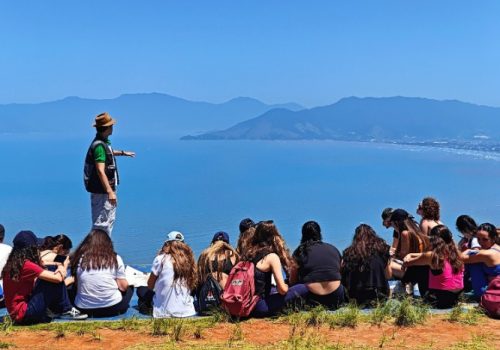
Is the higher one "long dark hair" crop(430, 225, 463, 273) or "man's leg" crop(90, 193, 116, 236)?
"man's leg" crop(90, 193, 116, 236)

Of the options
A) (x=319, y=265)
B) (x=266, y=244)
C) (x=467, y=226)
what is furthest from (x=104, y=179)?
(x=467, y=226)

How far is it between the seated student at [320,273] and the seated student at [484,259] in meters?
1.47

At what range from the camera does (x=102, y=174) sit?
272 inches

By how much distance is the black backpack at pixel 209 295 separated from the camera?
20.1 ft

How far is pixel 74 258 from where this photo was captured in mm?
6203

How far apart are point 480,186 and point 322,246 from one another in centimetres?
5167

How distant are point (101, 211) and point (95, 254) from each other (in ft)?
3.84

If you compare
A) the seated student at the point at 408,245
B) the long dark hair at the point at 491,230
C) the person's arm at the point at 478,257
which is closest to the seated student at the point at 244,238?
the seated student at the point at 408,245

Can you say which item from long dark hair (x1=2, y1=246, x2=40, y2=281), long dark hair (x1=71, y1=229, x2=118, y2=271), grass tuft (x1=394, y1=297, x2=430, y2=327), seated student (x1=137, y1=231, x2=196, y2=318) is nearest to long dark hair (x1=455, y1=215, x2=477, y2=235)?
grass tuft (x1=394, y1=297, x2=430, y2=327)

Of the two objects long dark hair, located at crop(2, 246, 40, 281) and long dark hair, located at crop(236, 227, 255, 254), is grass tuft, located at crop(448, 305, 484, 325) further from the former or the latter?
long dark hair, located at crop(2, 246, 40, 281)

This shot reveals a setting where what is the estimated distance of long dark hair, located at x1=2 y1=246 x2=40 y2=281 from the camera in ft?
18.7

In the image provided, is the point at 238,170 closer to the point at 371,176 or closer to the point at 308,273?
the point at 371,176

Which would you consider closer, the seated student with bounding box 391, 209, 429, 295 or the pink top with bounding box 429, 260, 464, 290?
the pink top with bounding box 429, 260, 464, 290

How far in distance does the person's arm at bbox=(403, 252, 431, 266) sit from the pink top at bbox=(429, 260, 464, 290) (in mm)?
171
